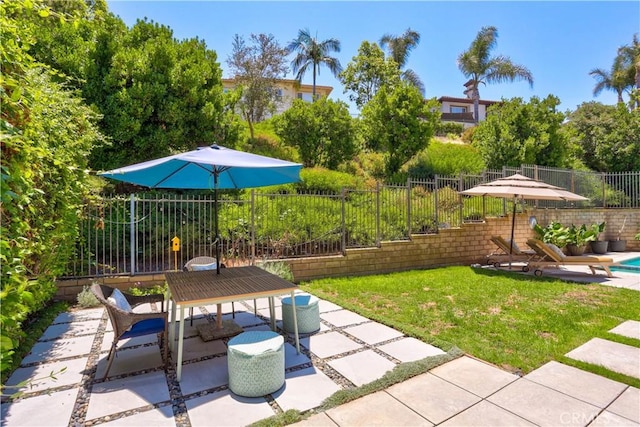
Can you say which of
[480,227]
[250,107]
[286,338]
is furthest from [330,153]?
[286,338]

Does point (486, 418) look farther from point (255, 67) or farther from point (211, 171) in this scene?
point (255, 67)

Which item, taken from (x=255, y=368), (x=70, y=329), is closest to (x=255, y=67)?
(x=70, y=329)

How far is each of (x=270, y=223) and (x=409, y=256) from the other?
13.0 ft

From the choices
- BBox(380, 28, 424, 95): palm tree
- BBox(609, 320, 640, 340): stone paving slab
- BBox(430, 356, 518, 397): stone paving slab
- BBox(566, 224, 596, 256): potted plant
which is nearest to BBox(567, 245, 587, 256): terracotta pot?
BBox(566, 224, 596, 256): potted plant

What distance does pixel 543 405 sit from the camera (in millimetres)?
2879

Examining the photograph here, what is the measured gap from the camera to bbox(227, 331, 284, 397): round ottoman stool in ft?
9.80

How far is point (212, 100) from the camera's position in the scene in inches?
367

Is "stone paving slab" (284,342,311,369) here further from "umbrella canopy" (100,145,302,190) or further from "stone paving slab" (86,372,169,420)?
→ "umbrella canopy" (100,145,302,190)

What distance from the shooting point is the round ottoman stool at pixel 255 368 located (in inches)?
118

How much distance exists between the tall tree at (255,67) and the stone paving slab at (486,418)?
1842 centimetres

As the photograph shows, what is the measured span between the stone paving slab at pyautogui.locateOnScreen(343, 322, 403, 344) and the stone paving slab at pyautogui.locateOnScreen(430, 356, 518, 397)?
0.89m

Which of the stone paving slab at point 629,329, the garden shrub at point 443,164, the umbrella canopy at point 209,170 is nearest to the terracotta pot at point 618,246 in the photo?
the garden shrub at point 443,164

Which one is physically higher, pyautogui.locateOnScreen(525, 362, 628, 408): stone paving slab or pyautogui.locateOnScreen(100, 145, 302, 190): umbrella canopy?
pyautogui.locateOnScreen(100, 145, 302, 190): umbrella canopy

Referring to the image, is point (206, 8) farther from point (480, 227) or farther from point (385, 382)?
point (480, 227)
